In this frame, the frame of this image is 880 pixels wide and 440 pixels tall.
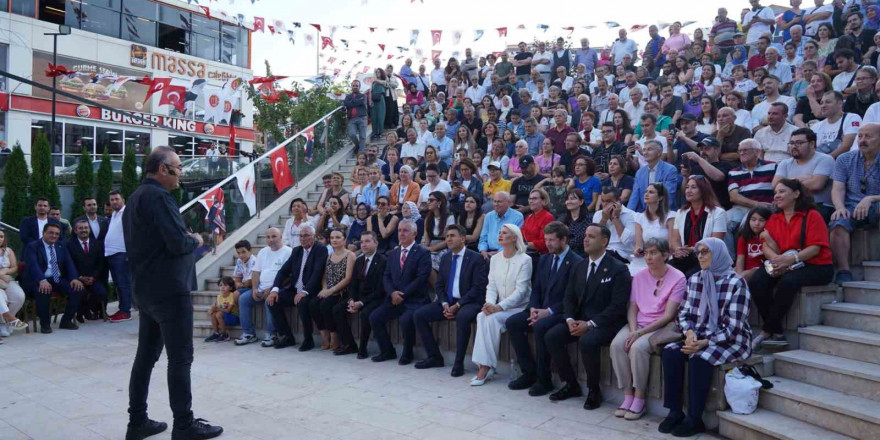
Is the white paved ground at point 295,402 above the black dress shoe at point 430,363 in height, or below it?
below

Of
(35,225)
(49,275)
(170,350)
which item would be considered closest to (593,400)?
(170,350)

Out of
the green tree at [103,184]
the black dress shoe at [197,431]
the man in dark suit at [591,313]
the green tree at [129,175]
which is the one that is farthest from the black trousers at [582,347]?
the green tree at [103,184]

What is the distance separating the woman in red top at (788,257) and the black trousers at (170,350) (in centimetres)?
410

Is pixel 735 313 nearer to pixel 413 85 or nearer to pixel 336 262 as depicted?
pixel 336 262

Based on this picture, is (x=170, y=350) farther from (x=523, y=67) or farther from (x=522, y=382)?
(x=523, y=67)

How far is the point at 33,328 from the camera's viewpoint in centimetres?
898

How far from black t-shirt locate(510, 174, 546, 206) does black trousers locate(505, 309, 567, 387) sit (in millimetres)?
Result: 2578

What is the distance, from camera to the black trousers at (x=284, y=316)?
25.6 feet

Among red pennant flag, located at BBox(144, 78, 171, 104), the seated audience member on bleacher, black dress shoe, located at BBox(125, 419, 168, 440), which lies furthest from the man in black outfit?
red pennant flag, located at BBox(144, 78, 171, 104)

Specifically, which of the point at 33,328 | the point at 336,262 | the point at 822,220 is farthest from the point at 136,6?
the point at 822,220

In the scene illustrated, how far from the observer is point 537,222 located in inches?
287

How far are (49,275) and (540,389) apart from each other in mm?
7448

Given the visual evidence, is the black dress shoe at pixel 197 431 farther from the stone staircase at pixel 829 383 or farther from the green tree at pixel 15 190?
the green tree at pixel 15 190

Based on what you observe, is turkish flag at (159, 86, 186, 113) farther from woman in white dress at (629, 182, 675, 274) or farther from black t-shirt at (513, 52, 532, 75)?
woman in white dress at (629, 182, 675, 274)
